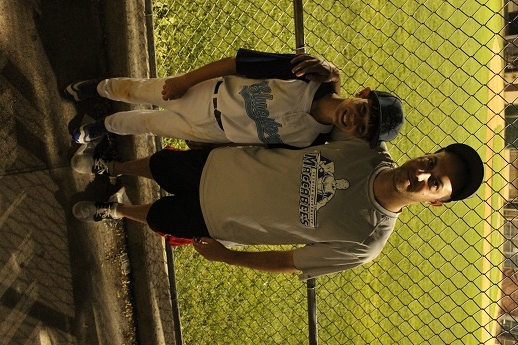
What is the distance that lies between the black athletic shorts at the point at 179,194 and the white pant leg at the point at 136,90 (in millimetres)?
369

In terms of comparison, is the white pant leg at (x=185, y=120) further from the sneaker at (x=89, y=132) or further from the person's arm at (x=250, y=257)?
the person's arm at (x=250, y=257)

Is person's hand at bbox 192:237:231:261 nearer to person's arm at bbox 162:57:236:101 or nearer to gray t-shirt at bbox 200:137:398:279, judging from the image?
gray t-shirt at bbox 200:137:398:279

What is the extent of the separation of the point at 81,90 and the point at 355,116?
2.16 metres

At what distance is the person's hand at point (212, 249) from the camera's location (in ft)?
9.28

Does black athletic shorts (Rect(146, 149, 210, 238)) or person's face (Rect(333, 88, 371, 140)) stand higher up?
person's face (Rect(333, 88, 371, 140))

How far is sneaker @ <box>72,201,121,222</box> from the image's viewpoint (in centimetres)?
361

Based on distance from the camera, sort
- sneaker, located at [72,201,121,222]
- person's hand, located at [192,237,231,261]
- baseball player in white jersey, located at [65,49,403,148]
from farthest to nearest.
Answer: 1. sneaker, located at [72,201,121,222]
2. person's hand, located at [192,237,231,261]
3. baseball player in white jersey, located at [65,49,403,148]

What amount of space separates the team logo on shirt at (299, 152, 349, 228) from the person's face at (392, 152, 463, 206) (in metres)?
0.29

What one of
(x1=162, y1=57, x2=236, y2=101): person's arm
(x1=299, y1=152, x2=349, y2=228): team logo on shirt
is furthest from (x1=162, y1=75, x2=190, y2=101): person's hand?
(x1=299, y1=152, x2=349, y2=228): team logo on shirt

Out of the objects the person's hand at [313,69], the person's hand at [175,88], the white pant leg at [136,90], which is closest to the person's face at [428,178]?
the person's hand at [313,69]

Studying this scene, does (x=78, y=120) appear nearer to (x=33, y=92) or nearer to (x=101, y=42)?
(x=33, y=92)

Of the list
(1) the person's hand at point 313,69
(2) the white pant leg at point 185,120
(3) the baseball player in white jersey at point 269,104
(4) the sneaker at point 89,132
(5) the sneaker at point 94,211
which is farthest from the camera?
(5) the sneaker at point 94,211

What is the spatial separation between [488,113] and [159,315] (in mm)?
10459

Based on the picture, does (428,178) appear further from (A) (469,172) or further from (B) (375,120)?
(B) (375,120)
